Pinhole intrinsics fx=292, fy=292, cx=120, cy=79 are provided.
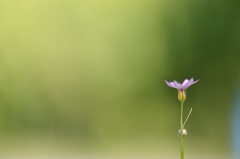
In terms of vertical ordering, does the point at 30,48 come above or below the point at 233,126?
above

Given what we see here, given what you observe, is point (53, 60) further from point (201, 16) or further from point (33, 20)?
point (201, 16)

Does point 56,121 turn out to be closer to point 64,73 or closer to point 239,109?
point 64,73

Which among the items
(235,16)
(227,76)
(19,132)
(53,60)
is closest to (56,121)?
(19,132)

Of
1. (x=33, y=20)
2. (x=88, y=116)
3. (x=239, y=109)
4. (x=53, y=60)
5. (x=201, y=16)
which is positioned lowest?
(x=88, y=116)

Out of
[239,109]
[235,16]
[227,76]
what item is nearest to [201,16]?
[235,16]

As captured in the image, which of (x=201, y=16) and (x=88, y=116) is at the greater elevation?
(x=201, y=16)

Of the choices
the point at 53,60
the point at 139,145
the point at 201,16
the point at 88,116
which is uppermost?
the point at 201,16
